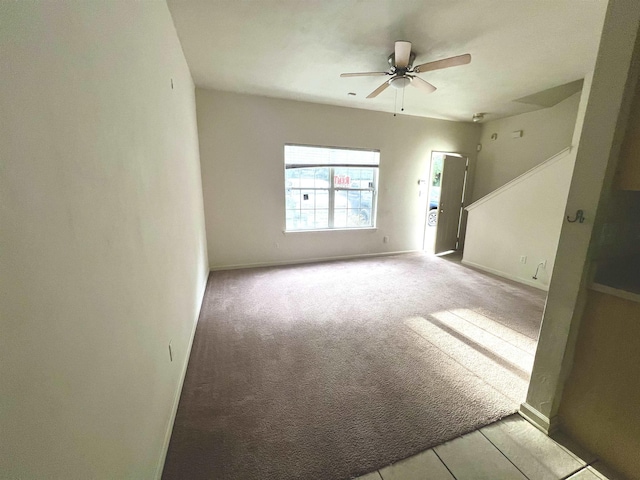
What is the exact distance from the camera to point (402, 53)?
2357mm

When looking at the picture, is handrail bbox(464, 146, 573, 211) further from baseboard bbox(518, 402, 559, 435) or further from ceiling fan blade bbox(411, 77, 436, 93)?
baseboard bbox(518, 402, 559, 435)

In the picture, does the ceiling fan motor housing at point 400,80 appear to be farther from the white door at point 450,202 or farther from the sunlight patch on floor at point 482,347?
the white door at point 450,202

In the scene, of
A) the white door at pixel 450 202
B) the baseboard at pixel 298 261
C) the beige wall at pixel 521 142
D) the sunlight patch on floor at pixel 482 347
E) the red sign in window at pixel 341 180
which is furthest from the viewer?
the white door at pixel 450 202

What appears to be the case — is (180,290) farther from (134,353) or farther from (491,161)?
(491,161)

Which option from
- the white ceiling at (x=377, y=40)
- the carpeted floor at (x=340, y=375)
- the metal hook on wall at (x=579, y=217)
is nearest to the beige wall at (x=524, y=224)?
the carpeted floor at (x=340, y=375)

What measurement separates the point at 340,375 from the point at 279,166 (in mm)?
3294

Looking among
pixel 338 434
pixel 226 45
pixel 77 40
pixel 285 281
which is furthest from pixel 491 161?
pixel 77 40

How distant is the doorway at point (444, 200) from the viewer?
5.20 m

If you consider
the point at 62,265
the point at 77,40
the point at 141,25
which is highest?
the point at 141,25

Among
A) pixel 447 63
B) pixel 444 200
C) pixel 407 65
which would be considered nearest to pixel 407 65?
pixel 407 65

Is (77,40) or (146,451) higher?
(77,40)

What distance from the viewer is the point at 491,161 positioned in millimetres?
5285

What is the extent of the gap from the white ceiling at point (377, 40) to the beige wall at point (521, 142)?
1.07 meters

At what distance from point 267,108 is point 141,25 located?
2.77 metres
